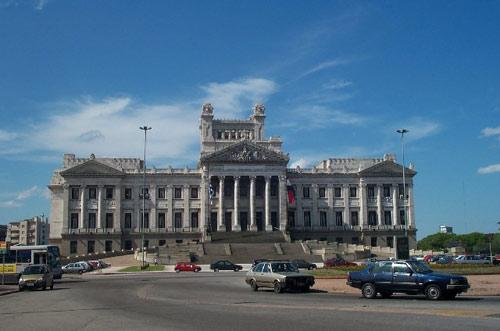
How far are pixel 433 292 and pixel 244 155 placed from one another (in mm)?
79617

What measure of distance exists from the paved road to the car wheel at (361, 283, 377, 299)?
13.5 inches

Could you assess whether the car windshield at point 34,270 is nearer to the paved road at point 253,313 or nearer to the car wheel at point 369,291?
the paved road at point 253,313

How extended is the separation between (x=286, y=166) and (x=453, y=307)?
84.8 m

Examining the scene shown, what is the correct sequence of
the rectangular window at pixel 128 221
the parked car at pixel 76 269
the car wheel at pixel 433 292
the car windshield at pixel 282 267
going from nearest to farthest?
the car wheel at pixel 433 292 < the car windshield at pixel 282 267 < the parked car at pixel 76 269 < the rectangular window at pixel 128 221

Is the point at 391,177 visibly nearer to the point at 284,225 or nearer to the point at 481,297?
the point at 284,225

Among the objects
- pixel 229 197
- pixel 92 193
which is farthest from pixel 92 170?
pixel 229 197

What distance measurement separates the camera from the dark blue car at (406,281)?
25.4 meters

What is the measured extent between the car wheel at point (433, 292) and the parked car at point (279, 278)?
25.8 feet

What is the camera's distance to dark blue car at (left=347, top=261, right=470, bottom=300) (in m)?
25.4

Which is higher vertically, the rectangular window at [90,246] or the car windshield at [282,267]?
the rectangular window at [90,246]

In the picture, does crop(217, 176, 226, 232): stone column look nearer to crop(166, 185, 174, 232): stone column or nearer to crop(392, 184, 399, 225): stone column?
crop(166, 185, 174, 232): stone column

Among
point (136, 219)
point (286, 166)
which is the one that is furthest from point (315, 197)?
point (136, 219)

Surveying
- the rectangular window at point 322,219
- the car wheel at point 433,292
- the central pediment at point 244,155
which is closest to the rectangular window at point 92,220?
the central pediment at point 244,155

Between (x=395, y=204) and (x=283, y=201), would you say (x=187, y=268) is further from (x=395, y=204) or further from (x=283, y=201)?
(x=395, y=204)
